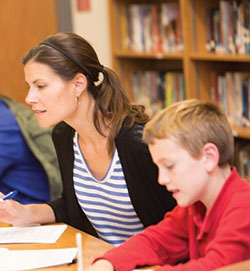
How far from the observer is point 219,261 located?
1322mm

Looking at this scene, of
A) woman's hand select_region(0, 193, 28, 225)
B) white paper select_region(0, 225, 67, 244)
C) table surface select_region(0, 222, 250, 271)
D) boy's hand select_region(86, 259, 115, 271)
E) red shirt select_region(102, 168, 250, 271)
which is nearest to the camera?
red shirt select_region(102, 168, 250, 271)

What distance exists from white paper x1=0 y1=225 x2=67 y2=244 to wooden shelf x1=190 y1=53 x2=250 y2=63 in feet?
4.89

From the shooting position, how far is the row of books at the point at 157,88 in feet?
12.2

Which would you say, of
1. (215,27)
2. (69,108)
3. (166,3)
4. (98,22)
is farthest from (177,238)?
(98,22)

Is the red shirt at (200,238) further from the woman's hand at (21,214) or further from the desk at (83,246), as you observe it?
the woman's hand at (21,214)

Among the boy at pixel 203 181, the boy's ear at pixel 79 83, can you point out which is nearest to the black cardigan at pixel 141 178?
the boy's ear at pixel 79 83

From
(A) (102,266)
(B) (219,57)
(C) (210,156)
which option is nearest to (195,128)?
(C) (210,156)

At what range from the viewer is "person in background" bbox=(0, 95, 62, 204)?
269 cm

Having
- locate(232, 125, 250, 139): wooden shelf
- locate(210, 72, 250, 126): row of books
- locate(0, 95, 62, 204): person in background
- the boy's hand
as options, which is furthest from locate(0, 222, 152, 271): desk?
locate(210, 72, 250, 126): row of books

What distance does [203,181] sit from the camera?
4.60 ft

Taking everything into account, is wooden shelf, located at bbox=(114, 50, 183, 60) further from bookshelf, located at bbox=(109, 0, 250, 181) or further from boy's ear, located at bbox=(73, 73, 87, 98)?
boy's ear, located at bbox=(73, 73, 87, 98)

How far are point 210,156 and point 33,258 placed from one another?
0.61 metres

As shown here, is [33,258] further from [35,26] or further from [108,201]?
[35,26]

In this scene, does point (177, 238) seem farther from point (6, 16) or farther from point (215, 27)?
point (6, 16)
